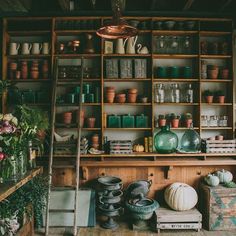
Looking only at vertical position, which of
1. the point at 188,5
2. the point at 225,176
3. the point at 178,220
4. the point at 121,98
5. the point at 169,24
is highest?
the point at 188,5

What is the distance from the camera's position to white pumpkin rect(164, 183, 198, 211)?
4.47 metres

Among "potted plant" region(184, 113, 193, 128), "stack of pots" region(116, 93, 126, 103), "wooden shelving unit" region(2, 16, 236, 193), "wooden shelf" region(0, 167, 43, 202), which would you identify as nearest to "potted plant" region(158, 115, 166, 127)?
"wooden shelving unit" region(2, 16, 236, 193)

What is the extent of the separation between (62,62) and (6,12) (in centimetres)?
114

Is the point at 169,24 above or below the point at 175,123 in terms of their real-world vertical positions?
above

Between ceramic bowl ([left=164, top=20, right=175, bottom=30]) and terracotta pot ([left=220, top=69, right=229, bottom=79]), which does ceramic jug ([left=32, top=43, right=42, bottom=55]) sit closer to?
ceramic bowl ([left=164, top=20, right=175, bottom=30])

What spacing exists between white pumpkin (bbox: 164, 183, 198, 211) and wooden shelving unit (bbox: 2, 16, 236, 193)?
32cm

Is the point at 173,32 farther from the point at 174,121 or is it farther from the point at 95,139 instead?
the point at 95,139

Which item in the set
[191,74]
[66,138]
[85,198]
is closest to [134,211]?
[85,198]

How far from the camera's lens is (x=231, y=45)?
5109 millimetres

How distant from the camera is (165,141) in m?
4.87

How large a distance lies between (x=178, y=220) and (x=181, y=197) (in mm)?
303

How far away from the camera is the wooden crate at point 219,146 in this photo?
4.91 m

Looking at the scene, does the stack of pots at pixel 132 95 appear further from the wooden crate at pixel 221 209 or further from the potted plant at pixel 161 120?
the wooden crate at pixel 221 209

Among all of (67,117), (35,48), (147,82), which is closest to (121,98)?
(147,82)
